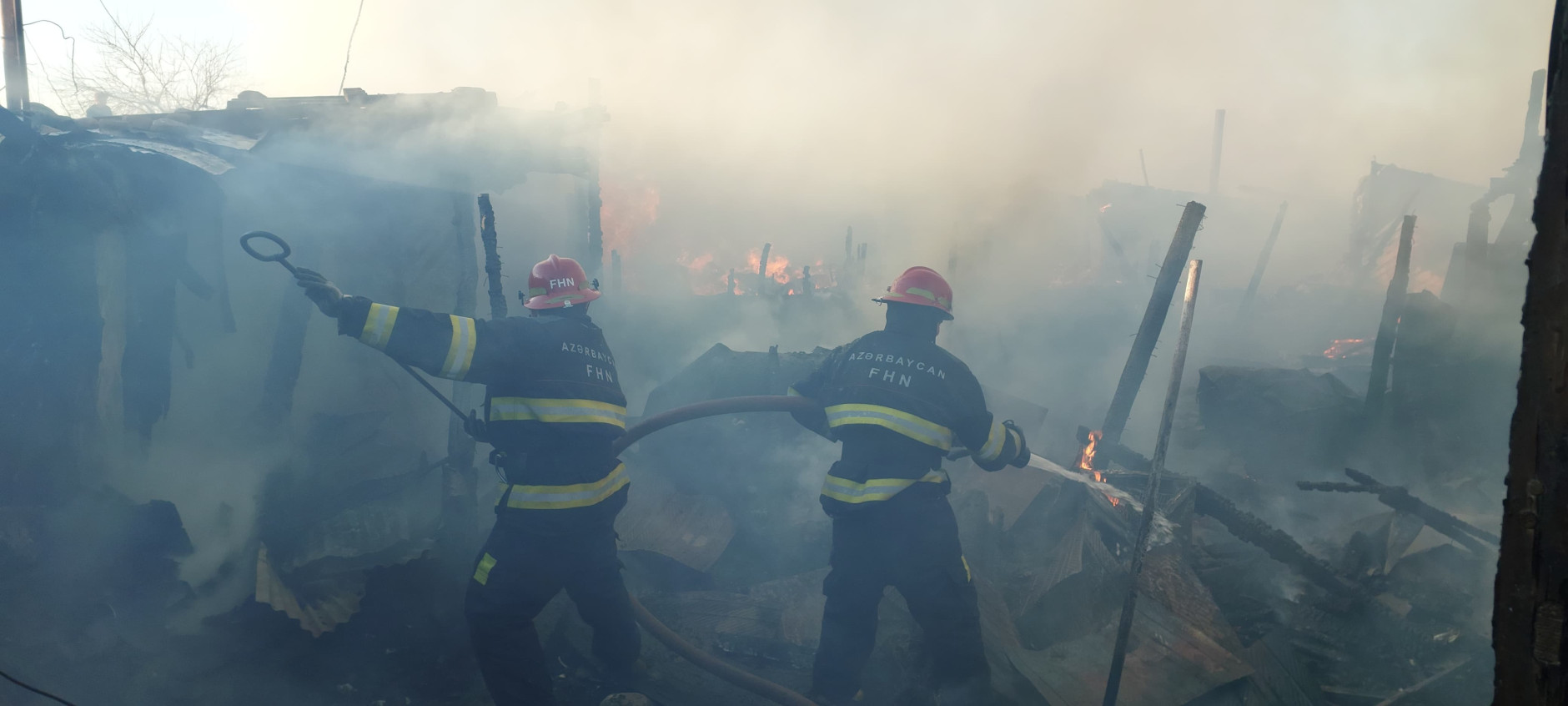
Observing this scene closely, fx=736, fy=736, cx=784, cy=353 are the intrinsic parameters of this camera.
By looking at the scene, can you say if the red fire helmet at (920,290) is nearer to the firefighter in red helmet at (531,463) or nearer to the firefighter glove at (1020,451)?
the firefighter glove at (1020,451)

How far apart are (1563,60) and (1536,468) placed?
2.59 feet

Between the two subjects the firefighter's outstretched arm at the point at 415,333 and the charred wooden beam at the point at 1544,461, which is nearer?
the charred wooden beam at the point at 1544,461

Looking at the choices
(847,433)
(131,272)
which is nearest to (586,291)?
(847,433)

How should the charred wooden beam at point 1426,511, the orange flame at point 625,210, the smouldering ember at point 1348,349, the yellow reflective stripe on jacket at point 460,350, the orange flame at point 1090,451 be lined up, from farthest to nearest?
1. the orange flame at point 625,210
2. the smouldering ember at point 1348,349
3. the orange flame at point 1090,451
4. the charred wooden beam at point 1426,511
5. the yellow reflective stripe on jacket at point 460,350

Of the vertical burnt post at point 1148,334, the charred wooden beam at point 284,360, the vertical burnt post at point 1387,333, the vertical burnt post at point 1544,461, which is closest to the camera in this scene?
the vertical burnt post at point 1544,461

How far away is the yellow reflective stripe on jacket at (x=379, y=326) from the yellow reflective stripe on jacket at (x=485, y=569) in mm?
1176

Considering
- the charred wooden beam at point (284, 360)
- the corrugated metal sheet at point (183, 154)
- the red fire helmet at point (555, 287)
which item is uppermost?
the corrugated metal sheet at point (183, 154)

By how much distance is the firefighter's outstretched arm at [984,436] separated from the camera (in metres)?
4.16

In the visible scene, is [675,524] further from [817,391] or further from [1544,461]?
[1544,461]

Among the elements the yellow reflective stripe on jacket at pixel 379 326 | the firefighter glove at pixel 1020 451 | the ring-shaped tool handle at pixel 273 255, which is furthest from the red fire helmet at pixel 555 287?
the firefighter glove at pixel 1020 451

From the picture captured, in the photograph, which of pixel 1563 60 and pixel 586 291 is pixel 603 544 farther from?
pixel 1563 60

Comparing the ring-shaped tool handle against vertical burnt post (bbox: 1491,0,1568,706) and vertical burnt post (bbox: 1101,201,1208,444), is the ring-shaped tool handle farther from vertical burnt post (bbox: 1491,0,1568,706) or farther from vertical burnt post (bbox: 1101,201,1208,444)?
vertical burnt post (bbox: 1101,201,1208,444)

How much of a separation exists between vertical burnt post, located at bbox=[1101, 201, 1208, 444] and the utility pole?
1209 cm

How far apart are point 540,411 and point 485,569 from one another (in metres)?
0.84
